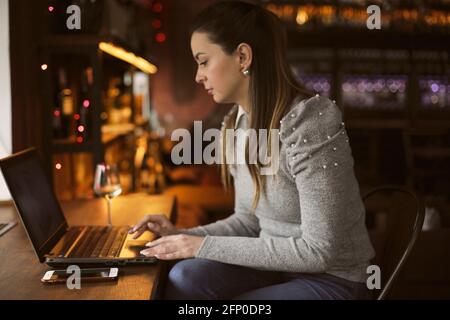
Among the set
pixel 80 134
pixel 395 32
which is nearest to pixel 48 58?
pixel 80 134

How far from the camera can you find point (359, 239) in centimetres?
143

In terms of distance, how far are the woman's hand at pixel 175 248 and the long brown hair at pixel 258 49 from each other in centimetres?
25

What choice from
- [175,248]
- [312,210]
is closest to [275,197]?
[312,210]

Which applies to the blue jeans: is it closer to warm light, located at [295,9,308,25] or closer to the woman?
the woman

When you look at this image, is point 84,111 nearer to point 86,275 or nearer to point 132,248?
point 132,248

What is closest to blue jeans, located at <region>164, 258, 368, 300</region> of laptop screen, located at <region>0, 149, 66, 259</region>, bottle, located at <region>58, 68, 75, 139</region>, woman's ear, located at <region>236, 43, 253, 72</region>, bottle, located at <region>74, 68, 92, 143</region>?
laptop screen, located at <region>0, 149, 66, 259</region>

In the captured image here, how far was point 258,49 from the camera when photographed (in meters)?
1.50

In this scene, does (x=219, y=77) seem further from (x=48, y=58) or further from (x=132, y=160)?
(x=132, y=160)

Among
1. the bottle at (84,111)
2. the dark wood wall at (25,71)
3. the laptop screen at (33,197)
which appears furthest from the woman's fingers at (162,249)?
the bottle at (84,111)

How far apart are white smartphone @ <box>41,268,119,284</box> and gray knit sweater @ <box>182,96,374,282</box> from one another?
212mm

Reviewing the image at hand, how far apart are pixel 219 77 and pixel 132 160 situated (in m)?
2.16
